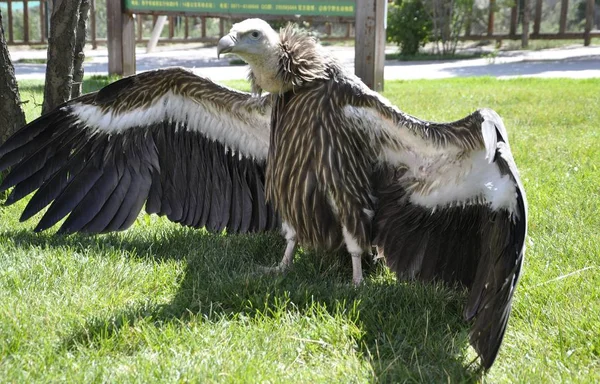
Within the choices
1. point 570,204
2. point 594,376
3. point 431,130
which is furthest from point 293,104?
point 570,204

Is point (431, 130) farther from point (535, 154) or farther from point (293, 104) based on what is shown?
point (535, 154)

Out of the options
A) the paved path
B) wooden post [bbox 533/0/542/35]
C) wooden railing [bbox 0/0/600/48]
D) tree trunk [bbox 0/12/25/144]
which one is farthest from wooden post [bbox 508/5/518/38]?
tree trunk [bbox 0/12/25/144]

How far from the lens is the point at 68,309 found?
3.40 m

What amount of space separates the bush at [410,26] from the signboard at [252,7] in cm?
1113

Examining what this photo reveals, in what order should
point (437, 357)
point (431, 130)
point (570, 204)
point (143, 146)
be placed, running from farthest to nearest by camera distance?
point (570, 204) → point (143, 146) → point (431, 130) → point (437, 357)

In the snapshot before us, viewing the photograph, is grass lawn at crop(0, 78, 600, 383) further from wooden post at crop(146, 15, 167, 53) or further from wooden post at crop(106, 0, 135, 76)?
wooden post at crop(146, 15, 167, 53)

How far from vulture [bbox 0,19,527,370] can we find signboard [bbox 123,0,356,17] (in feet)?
21.3

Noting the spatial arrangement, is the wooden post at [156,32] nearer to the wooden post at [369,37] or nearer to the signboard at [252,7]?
the signboard at [252,7]

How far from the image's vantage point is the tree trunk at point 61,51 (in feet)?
18.7

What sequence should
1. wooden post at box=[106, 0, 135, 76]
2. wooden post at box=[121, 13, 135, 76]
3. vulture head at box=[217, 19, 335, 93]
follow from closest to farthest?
1. vulture head at box=[217, 19, 335, 93]
2. wooden post at box=[106, 0, 135, 76]
3. wooden post at box=[121, 13, 135, 76]

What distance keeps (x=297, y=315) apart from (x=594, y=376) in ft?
4.12

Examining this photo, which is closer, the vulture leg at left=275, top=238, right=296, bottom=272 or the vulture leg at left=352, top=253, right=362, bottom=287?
the vulture leg at left=352, top=253, right=362, bottom=287

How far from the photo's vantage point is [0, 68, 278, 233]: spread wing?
4359 millimetres

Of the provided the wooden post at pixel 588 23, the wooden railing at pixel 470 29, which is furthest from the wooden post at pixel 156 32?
the wooden post at pixel 588 23
